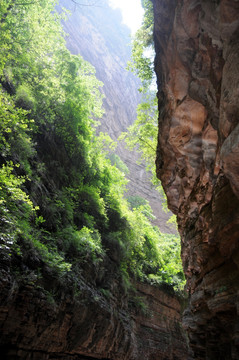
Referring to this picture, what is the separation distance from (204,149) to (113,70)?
52.7m

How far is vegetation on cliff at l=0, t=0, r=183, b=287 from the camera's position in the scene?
7.18m

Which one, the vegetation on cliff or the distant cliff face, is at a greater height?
the distant cliff face

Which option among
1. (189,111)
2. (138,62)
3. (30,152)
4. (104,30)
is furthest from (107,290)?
(104,30)

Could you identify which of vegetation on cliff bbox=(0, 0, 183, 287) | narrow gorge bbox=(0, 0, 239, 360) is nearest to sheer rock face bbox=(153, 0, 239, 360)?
narrow gorge bbox=(0, 0, 239, 360)

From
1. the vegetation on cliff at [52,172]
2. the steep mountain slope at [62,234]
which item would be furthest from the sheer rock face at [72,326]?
the vegetation on cliff at [52,172]

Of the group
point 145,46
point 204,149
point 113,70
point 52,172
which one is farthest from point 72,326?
point 113,70

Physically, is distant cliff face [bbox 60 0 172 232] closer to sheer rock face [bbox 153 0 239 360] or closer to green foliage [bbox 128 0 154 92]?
green foliage [bbox 128 0 154 92]

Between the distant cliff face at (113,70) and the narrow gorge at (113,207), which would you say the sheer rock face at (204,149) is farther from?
the distant cliff face at (113,70)

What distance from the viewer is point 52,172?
1211cm

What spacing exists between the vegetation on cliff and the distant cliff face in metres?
21.0

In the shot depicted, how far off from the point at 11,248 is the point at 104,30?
6773 cm

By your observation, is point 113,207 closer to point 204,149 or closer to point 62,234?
point 62,234

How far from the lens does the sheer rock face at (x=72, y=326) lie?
5.87 meters

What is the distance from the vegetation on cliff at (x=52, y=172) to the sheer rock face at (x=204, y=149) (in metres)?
3.84
